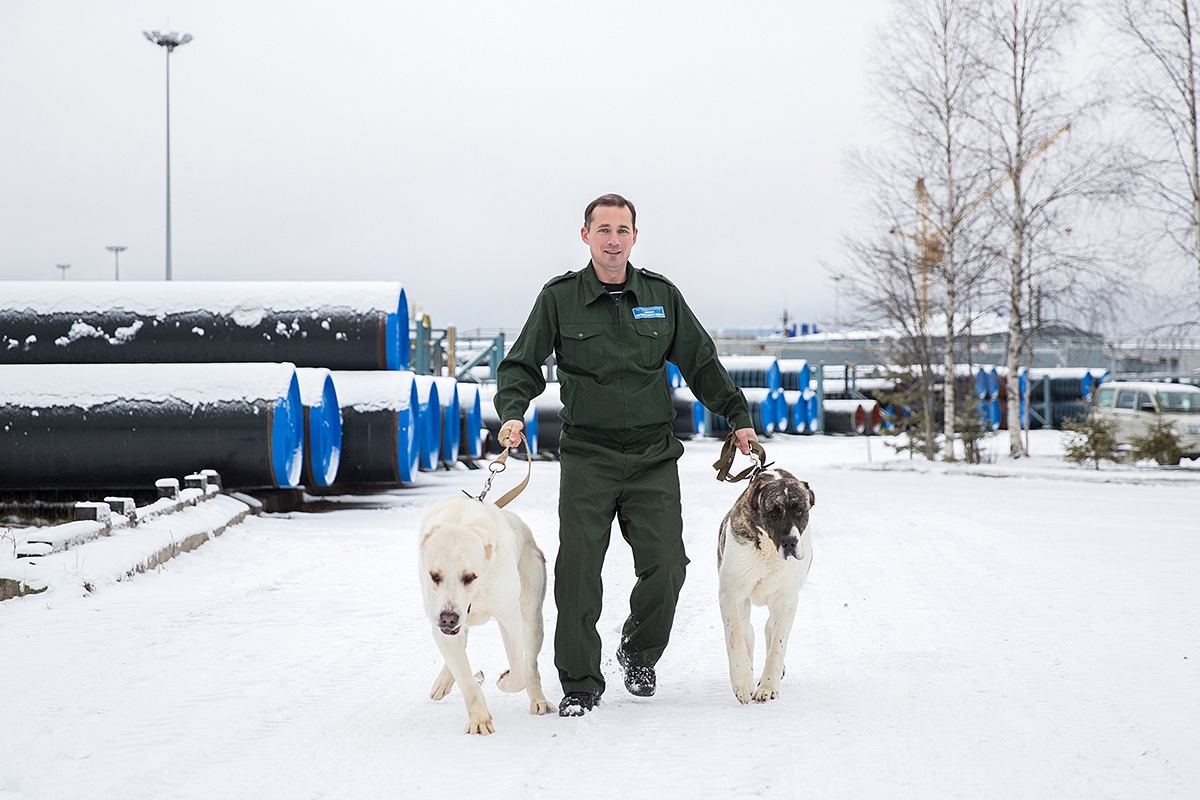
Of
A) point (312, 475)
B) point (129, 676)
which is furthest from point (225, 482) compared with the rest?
point (129, 676)

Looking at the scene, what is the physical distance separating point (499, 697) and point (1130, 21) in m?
19.2

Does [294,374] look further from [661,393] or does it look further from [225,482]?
[661,393]

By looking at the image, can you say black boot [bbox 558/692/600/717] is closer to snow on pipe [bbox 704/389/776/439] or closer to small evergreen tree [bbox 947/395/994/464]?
small evergreen tree [bbox 947/395/994/464]

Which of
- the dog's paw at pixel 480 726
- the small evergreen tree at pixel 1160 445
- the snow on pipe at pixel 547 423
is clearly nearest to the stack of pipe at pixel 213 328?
the dog's paw at pixel 480 726

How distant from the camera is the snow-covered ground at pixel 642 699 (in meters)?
3.48

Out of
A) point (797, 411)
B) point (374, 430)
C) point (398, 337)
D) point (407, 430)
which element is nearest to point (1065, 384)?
point (797, 411)

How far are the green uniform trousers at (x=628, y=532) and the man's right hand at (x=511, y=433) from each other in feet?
1.08

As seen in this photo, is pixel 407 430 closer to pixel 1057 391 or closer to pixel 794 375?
pixel 794 375

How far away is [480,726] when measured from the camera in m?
3.94

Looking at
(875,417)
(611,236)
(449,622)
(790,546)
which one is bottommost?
(875,417)

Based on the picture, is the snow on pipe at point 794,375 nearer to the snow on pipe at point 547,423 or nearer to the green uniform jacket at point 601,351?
the snow on pipe at point 547,423

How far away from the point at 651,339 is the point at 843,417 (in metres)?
37.1

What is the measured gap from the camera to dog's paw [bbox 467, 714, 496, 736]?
394cm

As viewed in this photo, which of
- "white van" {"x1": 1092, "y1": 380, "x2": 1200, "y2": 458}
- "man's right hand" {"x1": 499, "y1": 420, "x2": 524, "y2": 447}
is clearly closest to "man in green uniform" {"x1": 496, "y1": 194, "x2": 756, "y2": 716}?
"man's right hand" {"x1": 499, "y1": 420, "x2": 524, "y2": 447}
